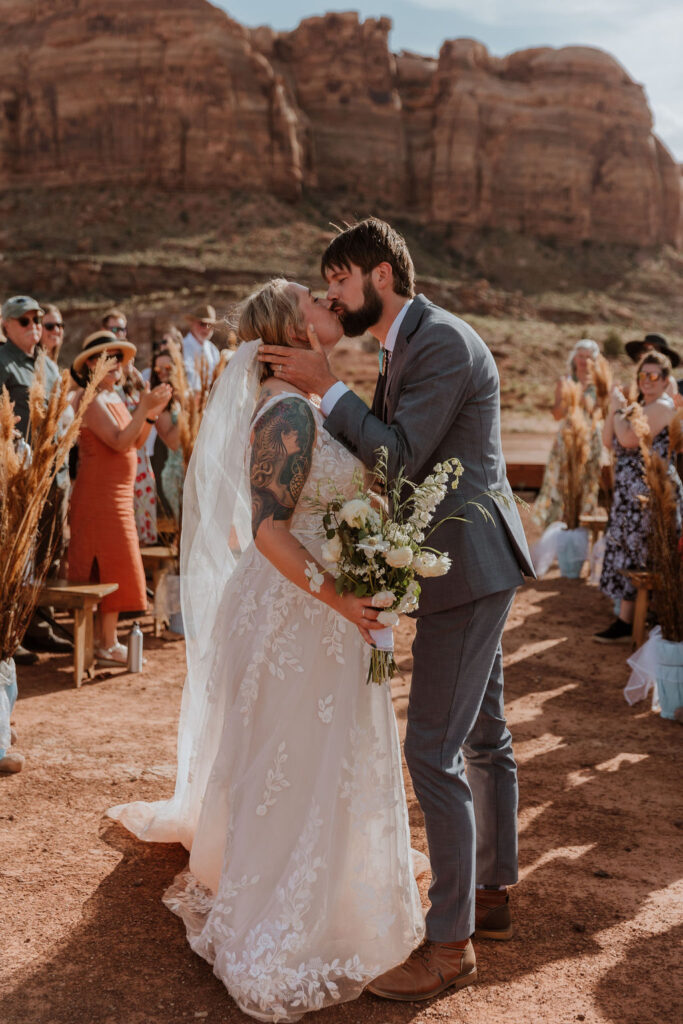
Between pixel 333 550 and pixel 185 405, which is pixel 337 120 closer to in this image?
pixel 185 405

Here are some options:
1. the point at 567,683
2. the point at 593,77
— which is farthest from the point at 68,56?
the point at 567,683

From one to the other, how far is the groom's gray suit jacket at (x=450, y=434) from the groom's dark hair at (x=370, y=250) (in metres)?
0.11

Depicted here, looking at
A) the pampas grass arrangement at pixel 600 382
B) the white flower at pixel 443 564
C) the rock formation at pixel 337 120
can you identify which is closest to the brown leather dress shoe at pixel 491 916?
the white flower at pixel 443 564

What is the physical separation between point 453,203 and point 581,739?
72329 millimetres

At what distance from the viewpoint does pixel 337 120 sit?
75.8 m

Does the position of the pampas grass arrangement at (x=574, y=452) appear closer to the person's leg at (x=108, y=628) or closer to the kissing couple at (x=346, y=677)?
the person's leg at (x=108, y=628)

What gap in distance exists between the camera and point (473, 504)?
2785 mm

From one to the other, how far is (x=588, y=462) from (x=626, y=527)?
266 cm

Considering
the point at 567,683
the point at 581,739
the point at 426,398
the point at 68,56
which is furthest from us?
the point at 68,56

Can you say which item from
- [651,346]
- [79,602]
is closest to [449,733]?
[79,602]

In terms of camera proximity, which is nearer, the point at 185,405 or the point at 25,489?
the point at 25,489

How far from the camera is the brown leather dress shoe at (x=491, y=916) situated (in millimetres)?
3201

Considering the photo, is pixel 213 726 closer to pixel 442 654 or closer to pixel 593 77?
pixel 442 654

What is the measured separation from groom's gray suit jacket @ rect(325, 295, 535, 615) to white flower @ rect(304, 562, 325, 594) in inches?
13.5
